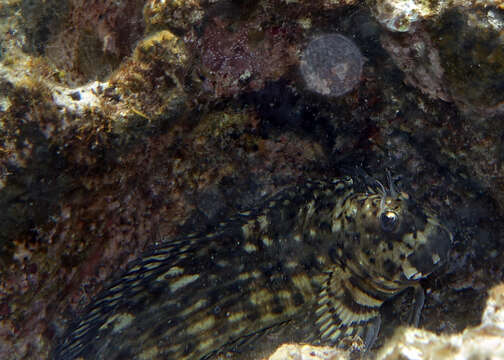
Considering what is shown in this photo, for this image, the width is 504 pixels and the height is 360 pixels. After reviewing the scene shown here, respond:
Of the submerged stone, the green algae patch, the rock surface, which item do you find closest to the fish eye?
the rock surface

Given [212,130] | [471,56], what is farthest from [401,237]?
[212,130]

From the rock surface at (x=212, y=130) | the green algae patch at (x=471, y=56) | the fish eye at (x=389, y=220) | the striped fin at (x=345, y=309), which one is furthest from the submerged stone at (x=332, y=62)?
the striped fin at (x=345, y=309)

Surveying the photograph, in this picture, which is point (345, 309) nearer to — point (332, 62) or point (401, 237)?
point (401, 237)

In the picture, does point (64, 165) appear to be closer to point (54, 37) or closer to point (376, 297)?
point (54, 37)

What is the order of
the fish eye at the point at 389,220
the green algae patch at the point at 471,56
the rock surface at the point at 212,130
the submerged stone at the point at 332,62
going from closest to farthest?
the green algae patch at the point at 471,56 → the rock surface at the point at 212,130 → the fish eye at the point at 389,220 → the submerged stone at the point at 332,62

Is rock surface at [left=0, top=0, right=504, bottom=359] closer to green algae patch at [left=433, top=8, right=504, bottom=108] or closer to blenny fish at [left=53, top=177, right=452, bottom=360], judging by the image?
green algae patch at [left=433, top=8, right=504, bottom=108]

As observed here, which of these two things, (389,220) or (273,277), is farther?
(273,277)

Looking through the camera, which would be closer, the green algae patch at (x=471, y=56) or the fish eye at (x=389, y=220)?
the green algae patch at (x=471, y=56)

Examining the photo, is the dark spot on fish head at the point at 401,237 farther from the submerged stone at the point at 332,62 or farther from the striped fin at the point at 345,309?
the submerged stone at the point at 332,62
